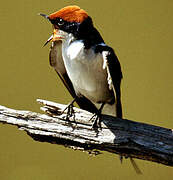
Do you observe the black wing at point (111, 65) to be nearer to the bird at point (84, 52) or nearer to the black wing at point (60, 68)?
the bird at point (84, 52)

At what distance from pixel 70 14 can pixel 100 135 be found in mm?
548

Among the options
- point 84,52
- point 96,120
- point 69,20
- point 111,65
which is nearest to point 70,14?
point 69,20

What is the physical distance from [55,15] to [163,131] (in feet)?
2.29

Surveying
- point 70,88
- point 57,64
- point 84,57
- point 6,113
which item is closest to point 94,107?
point 70,88

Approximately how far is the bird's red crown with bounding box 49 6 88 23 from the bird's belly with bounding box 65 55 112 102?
0.61 ft

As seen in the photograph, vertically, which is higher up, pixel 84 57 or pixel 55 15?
pixel 55 15

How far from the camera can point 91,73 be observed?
1.54 m

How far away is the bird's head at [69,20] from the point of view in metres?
1.43

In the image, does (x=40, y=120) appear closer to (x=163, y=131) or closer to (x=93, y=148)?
(x=93, y=148)

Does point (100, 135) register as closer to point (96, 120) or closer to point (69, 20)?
point (96, 120)

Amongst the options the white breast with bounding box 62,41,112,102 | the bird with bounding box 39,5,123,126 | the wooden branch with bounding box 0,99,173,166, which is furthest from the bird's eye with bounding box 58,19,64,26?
the wooden branch with bounding box 0,99,173,166

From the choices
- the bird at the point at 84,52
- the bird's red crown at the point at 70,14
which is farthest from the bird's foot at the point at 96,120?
the bird's red crown at the point at 70,14

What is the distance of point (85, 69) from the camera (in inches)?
59.9

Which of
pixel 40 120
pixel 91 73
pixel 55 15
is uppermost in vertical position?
pixel 55 15
